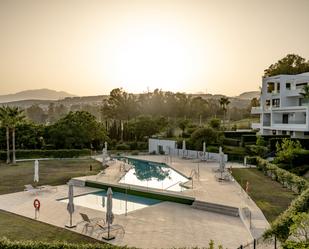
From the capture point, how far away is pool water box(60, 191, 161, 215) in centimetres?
1777

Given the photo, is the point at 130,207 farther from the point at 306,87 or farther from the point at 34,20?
the point at 306,87

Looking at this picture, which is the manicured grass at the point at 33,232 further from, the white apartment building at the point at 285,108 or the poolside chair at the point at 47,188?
the white apartment building at the point at 285,108

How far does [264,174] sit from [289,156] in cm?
240

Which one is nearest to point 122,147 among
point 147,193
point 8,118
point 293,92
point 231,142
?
point 231,142

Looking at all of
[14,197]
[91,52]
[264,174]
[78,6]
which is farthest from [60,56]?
[264,174]

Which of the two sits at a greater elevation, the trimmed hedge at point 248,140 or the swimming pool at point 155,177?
the trimmed hedge at point 248,140

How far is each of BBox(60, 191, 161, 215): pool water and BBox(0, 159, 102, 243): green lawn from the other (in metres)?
3.85

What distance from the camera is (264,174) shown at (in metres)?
25.4

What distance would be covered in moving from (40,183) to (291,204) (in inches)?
652

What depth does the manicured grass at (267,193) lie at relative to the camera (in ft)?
52.5

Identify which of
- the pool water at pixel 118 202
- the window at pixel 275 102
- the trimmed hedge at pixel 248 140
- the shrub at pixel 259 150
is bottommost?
the pool water at pixel 118 202

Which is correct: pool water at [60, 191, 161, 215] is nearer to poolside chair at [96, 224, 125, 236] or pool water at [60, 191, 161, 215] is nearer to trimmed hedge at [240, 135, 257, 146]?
poolside chair at [96, 224, 125, 236]

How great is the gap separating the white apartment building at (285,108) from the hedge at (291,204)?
43.9 feet

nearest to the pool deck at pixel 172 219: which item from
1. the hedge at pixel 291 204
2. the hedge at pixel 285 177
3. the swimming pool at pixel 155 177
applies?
the hedge at pixel 291 204
